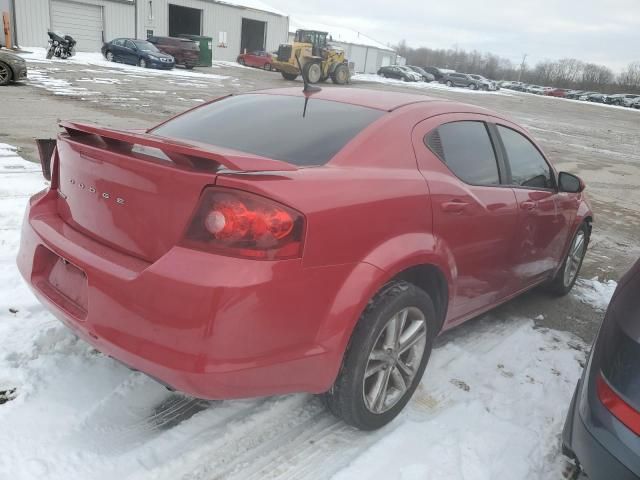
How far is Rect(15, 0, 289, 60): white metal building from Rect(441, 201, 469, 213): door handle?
35030 mm

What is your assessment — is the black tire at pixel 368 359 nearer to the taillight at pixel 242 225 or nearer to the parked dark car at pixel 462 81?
the taillight at pixel 242 225

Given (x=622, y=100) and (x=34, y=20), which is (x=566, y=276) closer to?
(x=34, y=20)

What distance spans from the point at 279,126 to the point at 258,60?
130 feet

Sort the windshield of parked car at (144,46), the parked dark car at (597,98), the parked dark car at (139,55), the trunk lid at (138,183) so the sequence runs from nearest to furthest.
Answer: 1. the trunk lid at (138,183)
2. the parked dark car at (139,55)
3. the windshield of parked car at (144,46)
4. the parked dark car at (597,98)

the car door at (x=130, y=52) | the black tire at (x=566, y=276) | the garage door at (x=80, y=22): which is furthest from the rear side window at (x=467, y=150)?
the garage door at (x=80, y=22)

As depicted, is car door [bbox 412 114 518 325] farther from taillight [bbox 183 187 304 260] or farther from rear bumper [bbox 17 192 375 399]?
taillight [bbox 183 187 304 260]

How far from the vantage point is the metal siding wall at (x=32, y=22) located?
3040 cm

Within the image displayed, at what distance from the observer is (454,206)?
272 cm

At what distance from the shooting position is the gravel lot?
14.7 feet

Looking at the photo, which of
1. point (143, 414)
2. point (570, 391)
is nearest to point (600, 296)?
point (570, 391)

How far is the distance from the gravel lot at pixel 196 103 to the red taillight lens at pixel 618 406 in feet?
6.93

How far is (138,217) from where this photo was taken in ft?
6.81

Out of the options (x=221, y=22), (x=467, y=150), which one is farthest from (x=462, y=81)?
(x=467, y=150)

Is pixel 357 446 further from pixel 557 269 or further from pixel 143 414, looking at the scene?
pixel 557 269
